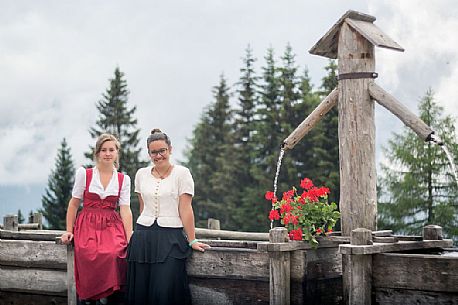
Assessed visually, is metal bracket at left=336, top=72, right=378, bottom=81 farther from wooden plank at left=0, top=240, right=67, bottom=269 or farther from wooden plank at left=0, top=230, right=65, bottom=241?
wooden plank at left=0, top=230, right=65, bottom=241

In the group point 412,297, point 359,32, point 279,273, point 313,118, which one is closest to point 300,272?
point 279,273

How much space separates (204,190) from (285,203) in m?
35.3

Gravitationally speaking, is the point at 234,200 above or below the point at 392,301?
above

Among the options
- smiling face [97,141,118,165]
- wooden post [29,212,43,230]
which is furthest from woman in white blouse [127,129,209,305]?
wooden post [29,212,43,230]

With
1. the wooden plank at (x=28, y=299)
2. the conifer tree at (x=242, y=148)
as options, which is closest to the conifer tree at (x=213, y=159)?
the conifer tree at (x=242, y=148)

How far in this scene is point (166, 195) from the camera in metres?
7.60

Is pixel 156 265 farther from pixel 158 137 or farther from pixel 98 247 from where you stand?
pixel 158 137

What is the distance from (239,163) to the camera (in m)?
40.8

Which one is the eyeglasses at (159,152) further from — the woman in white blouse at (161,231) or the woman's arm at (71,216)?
the woman's arm at (71,216)

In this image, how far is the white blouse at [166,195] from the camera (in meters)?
7.60

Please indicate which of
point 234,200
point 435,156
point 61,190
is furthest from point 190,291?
point 61,190

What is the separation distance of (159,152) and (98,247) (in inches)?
42.3

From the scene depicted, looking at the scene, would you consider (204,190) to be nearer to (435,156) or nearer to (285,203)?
(435,156)

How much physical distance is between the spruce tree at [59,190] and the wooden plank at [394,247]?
37843 millimetres
